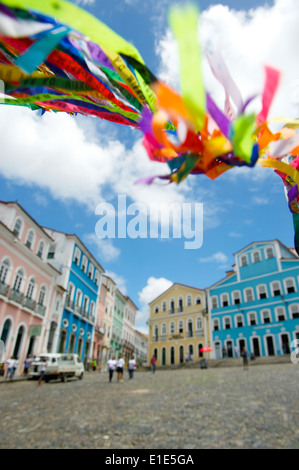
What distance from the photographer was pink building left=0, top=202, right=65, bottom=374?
59.7 ft

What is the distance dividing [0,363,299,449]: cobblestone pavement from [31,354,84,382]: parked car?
19.5 ft

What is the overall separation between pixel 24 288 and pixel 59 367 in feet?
21.0

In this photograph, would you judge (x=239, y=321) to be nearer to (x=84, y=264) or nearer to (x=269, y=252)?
(x=269, y=252)

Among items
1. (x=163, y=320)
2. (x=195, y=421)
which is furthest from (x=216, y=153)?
(x=163, y=320)

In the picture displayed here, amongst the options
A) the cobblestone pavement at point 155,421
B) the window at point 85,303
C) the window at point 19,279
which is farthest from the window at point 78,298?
the cobblestone pavement at point 155,421

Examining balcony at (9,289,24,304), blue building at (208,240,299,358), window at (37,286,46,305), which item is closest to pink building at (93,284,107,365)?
blue building at (208,240,299,358)

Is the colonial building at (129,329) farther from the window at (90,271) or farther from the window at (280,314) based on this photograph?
the window at (280,314)

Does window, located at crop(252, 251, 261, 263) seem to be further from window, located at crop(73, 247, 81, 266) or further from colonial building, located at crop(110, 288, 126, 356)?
colonial building, located at crop(110, 288, 126, 356)

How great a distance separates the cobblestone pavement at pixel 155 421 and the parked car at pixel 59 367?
234 inches

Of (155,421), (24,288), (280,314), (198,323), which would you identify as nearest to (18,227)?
(24,288)

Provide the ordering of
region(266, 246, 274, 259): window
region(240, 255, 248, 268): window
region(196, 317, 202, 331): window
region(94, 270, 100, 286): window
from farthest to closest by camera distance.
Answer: region(196, 317, 202, 331): window, region(94, 270, 100, 286): window, region(240, 255, 248, 268): window, region(266, 246, 274, 259): window

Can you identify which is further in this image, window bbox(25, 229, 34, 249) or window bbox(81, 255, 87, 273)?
window bbox(81, 255, 87, 273)

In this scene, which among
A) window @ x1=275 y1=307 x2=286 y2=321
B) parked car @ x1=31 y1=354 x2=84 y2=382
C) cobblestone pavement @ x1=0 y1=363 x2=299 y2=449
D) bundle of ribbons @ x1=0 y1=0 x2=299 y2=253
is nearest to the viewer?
bundle of ribbons @ x1=0 y1=0 x2=299 y2=253
